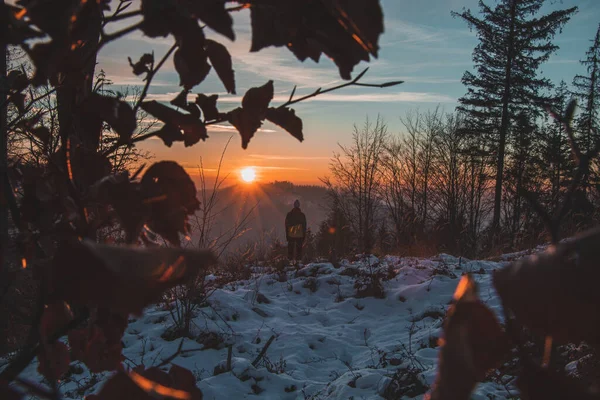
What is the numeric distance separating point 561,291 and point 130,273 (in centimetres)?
26

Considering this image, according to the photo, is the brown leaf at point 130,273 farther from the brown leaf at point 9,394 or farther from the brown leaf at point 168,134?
the brown leaf at point 168,134

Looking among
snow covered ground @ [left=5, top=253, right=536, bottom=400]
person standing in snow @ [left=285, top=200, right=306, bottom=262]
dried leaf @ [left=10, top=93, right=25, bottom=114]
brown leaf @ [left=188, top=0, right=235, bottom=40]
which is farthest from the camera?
person standing in snow @ [left=285, top=200, right=306, bottom=262]

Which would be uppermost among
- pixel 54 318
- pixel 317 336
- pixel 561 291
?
pixel 561 291

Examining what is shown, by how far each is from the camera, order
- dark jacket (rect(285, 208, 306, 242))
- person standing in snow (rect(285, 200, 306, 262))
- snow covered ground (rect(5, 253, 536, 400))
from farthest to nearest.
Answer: dark jacket (rect(285, 208, 306, 242)) → person standing in snow (rect(285, 200, 306, 262)) → snow covered ground (rect(5, 253, 536, 400))

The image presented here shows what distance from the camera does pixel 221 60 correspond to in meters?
0.54

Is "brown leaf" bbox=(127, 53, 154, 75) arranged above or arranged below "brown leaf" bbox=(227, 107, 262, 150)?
above

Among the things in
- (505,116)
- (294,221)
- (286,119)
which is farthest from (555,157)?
(286,119)

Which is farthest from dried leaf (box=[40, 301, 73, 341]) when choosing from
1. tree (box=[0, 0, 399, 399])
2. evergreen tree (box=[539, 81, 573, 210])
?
evergreen tree (box=[539, 81, 573, 210])

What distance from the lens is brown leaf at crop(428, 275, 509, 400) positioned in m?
0.21

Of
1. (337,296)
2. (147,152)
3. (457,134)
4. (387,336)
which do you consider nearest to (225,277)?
(337,296)

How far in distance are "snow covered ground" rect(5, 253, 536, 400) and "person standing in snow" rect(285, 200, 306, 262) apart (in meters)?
4.51

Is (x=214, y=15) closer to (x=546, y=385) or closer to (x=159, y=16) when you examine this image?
(x=159, y=16)

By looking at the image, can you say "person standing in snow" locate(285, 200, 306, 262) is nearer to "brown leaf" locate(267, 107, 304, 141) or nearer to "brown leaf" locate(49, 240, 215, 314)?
"brown leaf" locate(267, 107, 304, 141)

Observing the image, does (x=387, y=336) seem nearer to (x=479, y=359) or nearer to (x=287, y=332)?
(x=287, y=332)
